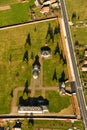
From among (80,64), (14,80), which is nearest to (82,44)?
(80,64)

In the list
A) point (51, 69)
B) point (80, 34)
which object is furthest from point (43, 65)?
point (80, 34)

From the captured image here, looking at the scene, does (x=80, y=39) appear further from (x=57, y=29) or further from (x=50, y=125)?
(x=50, y=125)

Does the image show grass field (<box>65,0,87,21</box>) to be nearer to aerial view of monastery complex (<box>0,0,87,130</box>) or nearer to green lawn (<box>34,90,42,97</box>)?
aerial view of monastery complex (<box>0,0,87,130</box>)

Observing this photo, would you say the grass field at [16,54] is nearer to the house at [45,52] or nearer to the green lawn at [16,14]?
the house at [45,52]

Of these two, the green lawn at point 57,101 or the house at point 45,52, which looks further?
the house at point 45,52

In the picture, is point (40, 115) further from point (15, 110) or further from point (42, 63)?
point (42, 63)

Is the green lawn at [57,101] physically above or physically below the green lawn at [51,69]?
below

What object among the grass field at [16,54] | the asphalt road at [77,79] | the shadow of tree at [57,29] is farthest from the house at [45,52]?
the shadow of tree at [57,29]

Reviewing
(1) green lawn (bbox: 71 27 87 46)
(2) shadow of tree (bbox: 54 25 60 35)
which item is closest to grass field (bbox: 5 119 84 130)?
(1) green lawn (bbox: 71 27 87 46)
